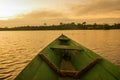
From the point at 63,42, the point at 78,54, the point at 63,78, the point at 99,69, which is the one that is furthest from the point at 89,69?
the point at 63,42

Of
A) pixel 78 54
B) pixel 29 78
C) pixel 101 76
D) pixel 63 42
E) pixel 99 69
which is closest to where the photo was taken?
pixel 29 78

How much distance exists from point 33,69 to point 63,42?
1129cm

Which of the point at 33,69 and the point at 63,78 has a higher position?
the point at 33,69

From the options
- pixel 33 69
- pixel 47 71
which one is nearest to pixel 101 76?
pixel 47 71

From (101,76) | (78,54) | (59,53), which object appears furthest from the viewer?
(59,53)

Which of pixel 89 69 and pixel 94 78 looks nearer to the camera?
pixel 94 78

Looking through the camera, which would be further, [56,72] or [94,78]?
[56,72]

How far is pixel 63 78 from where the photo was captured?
7586 millimetres

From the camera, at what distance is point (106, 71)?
723 cm

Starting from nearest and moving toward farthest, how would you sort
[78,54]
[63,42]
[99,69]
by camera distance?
[99,69], [78,54], [63,42]

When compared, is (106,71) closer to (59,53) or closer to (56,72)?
(56,72)

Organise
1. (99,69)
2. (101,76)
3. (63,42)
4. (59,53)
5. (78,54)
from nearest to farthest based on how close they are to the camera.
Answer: (101,76), (99,69), (78,54), (59,53), (63,42)

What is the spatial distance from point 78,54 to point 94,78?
5.24m

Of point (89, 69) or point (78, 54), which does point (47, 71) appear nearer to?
point (89, 69)
